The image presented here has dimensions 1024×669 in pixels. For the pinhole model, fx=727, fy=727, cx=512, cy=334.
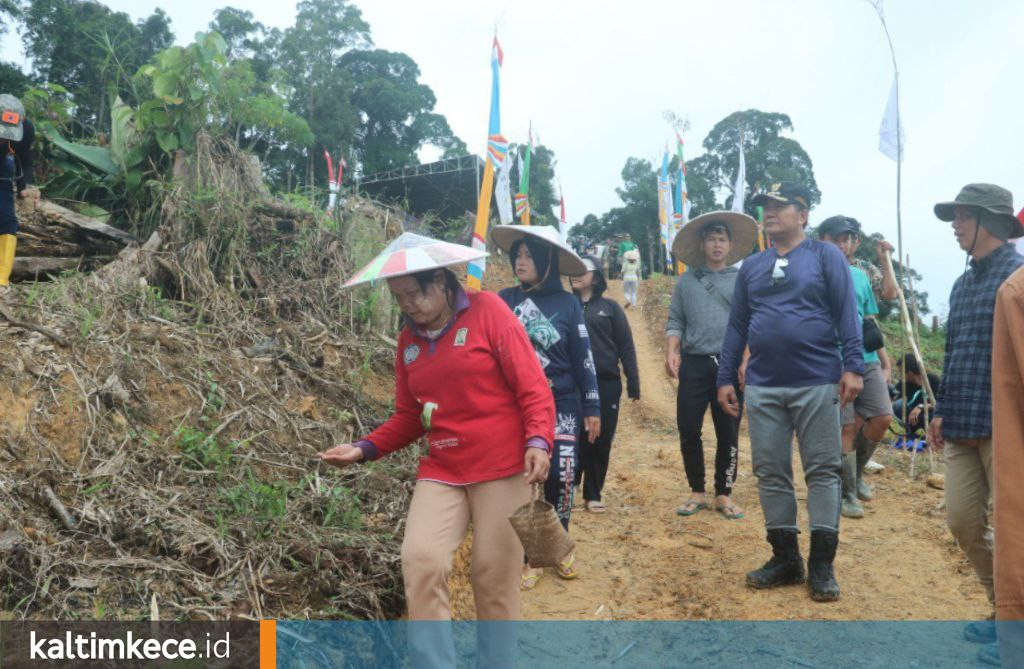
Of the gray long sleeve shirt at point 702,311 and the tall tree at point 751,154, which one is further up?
the tall tree at point 751,154

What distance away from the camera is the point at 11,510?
122 inches

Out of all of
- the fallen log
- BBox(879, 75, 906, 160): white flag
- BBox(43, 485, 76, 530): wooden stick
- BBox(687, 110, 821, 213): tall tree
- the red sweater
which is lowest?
BBox(43, 485, 76, 530): wooden stick

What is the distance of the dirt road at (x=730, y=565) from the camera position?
12.3 feet

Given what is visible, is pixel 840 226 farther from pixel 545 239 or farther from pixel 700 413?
pixel 545 239

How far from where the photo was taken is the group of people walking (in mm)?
2719

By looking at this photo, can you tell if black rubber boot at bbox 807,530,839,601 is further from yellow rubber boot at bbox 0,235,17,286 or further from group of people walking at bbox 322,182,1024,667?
yellow rubber boot at bbox 0,235,17,286

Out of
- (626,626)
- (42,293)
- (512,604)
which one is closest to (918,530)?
(626,626)

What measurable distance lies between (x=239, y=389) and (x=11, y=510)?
177 cm

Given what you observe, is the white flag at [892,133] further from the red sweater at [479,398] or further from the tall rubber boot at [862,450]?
the red sweater at [479,398]

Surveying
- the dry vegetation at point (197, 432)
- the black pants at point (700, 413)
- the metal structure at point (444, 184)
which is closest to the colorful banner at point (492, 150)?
the dry vegetation at point (197, 432)

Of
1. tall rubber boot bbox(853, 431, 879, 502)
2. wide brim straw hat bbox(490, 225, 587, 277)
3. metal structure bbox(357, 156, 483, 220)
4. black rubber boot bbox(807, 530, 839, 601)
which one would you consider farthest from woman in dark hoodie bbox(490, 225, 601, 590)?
metal structure bbox(357, 156, 483, 220)

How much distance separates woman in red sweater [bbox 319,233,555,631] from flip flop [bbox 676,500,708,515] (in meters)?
2.76

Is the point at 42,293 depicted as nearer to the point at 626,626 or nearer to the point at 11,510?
the point at 11,510

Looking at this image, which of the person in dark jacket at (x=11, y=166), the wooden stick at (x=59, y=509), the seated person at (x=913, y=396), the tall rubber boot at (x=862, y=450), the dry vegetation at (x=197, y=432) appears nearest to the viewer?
the dry vegetation at (x=197, y=432)
